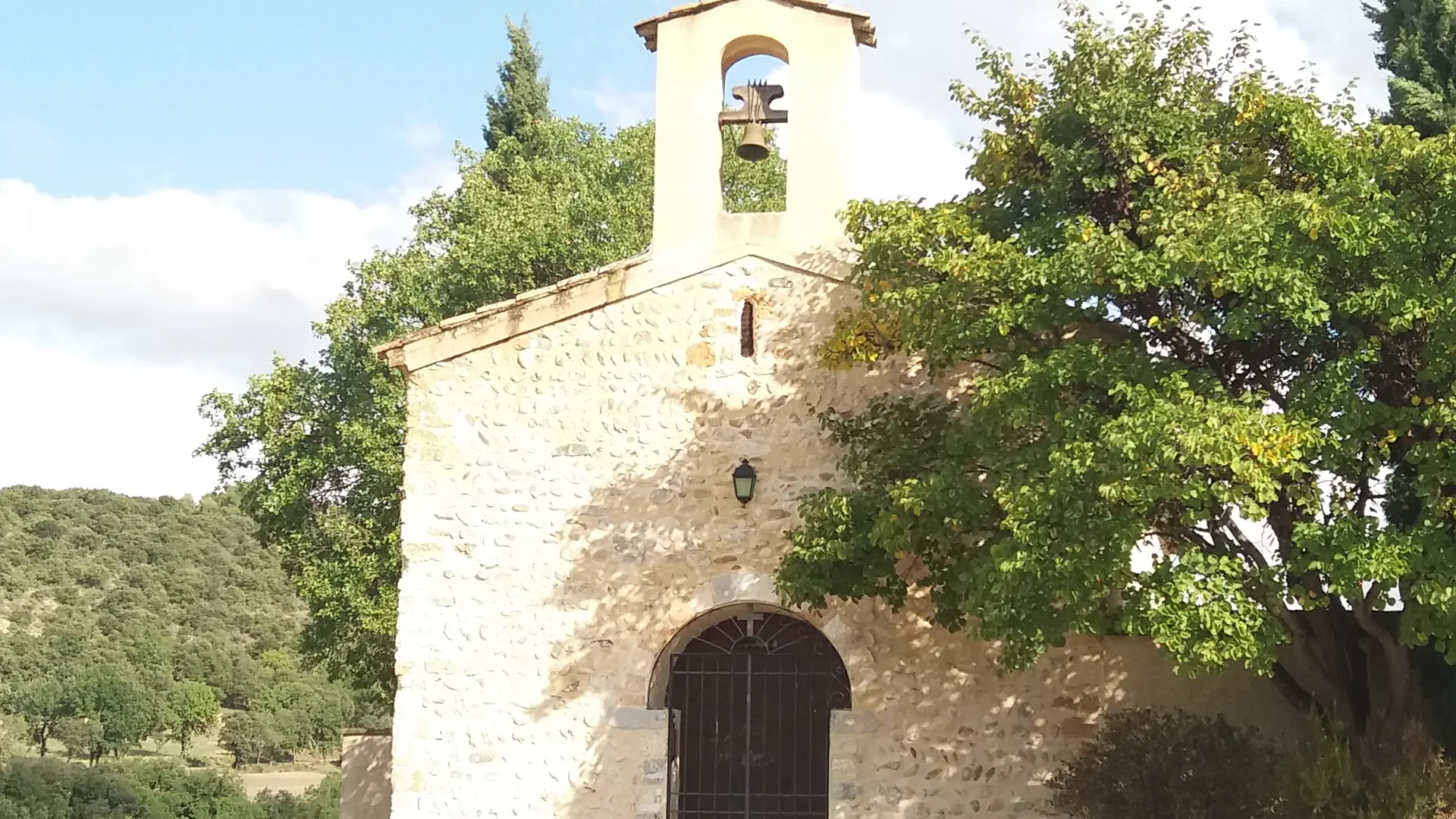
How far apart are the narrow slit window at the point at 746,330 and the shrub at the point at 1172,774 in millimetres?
3998

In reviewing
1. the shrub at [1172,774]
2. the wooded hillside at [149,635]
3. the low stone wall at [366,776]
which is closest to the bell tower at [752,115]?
the shrub at [1172,774]

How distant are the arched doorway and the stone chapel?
22mm

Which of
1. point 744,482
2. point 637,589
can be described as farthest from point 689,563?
point 744,482

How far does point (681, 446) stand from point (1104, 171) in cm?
380

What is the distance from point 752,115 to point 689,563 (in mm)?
3681

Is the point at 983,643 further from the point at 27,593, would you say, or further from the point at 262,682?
the point at 27,593

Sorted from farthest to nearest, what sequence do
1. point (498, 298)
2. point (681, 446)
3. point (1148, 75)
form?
1. point (498, 298)
2. point (681, 446)
3. point (1148, 75)

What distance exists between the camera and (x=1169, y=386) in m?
8.12

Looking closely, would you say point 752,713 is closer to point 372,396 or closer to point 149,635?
point 372,396

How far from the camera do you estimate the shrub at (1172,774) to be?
9305 millimetres

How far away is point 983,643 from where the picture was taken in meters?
10.5

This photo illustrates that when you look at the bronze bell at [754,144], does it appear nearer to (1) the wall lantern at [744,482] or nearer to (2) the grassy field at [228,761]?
(1) the wall lantern at [744,482]

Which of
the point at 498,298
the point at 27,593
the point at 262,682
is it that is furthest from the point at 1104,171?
the point at 27,593

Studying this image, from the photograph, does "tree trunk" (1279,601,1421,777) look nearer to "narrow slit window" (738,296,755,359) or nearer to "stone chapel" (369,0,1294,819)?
"stone chapel" (369,0,1294,819)
